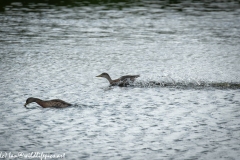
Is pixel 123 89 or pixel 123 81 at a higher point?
pixel 123 81

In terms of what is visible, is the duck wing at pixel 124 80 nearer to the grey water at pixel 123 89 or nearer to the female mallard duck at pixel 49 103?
the grey water at pixel 123 89

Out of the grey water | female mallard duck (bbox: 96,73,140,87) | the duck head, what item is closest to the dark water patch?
the grey water

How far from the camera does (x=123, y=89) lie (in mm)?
23281

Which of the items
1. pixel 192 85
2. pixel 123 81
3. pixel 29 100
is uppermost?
pixel 29 100

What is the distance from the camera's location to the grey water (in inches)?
605

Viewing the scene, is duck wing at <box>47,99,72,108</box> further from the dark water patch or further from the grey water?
the dark water patch

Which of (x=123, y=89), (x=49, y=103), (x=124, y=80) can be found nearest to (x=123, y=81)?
(x=124, y=80)

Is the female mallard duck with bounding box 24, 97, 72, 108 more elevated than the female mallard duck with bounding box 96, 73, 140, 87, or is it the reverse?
the female mallard duck with bounding box 24, 97, 72, 108

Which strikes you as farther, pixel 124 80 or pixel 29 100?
pixel 124 80

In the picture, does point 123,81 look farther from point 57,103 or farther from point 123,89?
point 57,103

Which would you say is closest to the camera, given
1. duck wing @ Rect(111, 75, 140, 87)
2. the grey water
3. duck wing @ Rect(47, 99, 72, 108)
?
the grey water

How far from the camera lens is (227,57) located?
31.6 meters

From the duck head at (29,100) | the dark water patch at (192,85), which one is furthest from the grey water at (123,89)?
the duck head at (29,100)

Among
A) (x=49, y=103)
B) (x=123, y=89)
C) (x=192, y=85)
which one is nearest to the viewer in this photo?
(x=49, y=103)
